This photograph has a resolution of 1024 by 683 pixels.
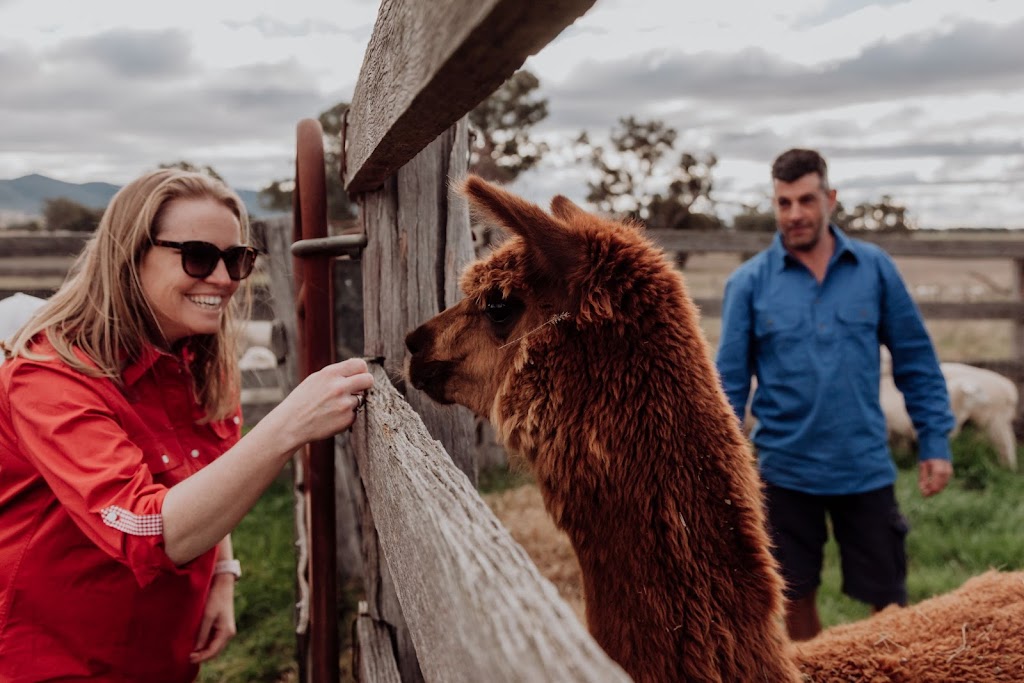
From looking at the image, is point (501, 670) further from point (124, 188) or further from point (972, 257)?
point (972, 257)

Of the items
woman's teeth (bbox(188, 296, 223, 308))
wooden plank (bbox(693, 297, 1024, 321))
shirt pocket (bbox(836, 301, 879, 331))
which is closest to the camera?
woman's teeth (bbox(188, 296, 223, 308))

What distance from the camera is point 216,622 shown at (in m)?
2.18

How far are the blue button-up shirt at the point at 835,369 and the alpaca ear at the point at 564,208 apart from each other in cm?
157

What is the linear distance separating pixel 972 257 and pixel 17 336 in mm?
8937

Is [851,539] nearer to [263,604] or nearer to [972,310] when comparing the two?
[263,604]

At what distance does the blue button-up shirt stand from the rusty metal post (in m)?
2.06

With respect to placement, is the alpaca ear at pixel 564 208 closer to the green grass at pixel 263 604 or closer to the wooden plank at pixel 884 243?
the green grass at pixel 263 604

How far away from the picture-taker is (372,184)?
178 centimetres

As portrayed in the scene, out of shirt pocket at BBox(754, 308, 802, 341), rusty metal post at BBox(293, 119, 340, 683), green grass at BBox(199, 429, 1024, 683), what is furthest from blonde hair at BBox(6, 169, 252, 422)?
shirt pocket at BBox(754, 308, 802, 341)

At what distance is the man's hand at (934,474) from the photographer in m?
3.39

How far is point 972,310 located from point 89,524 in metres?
8.88

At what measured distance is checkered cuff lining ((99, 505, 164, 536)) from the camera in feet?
4.55

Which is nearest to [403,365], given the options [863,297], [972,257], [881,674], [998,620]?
[881,674]

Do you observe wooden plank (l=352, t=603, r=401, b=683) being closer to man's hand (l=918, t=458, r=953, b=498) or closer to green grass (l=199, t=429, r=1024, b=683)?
green grass (l=199, t=429, r=1024, b=683)
